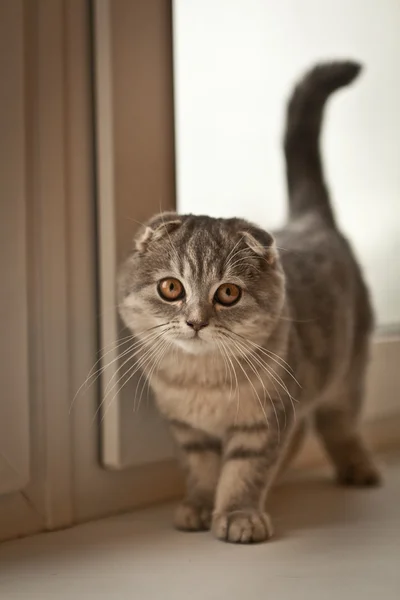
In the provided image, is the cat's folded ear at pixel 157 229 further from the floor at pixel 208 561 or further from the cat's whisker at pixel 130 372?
the floor at pixel 208 561

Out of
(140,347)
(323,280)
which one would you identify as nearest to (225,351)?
(140,347)

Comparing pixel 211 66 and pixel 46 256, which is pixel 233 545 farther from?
pixel 211 66

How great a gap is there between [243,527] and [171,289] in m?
0.34

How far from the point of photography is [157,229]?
111cm

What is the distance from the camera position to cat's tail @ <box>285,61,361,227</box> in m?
→ 1.46

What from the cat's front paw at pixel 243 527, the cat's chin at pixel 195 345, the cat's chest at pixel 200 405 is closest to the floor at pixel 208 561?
the cat's front paw at pixel 243 527

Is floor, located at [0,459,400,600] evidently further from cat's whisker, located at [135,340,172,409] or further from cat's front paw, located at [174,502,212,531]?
cat's whisker, located at [135,340,172,409]

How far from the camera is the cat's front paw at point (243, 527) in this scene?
1050 millimetres

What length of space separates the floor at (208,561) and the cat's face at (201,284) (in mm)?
272

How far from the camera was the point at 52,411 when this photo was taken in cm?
113

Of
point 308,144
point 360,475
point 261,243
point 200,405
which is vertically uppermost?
point 308,144

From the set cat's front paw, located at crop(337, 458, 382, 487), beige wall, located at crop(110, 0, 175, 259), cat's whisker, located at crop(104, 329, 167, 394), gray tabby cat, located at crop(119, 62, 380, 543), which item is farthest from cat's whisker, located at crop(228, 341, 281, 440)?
cat's front paw, located at crop(337, 458, 382, 487)

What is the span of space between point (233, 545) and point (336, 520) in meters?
0.20

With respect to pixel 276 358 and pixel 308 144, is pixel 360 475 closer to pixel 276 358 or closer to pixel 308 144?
pixel 276 358
